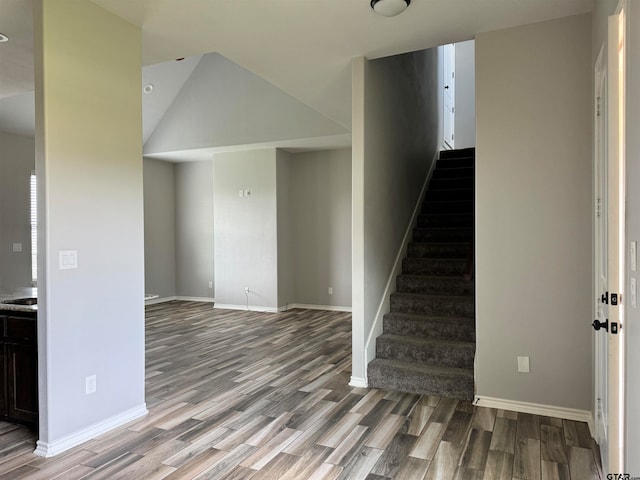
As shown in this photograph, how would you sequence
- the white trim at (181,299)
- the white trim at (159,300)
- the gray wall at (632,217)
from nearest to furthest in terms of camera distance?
the gray wall at (632,217)
the white trim at (159,300)
the white trim at (181,299)

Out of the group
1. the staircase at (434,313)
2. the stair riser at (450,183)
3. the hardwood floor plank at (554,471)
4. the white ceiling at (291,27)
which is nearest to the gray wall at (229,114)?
the stair riser at (450,183)

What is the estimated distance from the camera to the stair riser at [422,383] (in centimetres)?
336

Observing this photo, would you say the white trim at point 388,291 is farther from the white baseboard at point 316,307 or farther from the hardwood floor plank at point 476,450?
the white baseboard at point 316,307

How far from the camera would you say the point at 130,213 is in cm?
302

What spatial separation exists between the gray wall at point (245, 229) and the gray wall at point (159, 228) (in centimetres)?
129

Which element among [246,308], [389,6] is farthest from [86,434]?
[246,308]

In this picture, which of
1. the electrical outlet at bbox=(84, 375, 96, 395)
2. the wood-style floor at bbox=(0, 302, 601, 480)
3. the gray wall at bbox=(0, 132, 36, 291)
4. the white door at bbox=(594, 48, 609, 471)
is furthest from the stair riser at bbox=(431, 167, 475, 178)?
the gray wall at bbox=(0, 132, 36, 291)

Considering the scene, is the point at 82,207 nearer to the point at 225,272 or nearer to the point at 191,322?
the point at 191,322

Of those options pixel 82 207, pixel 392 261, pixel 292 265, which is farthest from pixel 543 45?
pixel 292 265

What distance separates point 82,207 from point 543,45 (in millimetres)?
3322

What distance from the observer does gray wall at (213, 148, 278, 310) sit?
23.8ft

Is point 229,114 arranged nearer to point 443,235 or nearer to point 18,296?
point 443,235

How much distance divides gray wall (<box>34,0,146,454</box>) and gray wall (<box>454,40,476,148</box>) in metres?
7.07

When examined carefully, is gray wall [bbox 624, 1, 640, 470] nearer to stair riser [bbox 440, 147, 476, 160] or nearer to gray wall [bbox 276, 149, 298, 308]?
stair riser [bbox 440, 147, 476, 160]
